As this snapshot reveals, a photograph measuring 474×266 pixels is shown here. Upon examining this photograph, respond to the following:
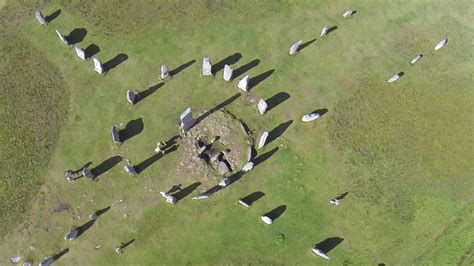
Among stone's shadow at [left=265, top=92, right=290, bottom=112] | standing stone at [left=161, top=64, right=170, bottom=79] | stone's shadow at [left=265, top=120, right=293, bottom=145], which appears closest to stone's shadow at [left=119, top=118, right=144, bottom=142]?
standing stone at [left=161, top=64, right=170, bottom=79]

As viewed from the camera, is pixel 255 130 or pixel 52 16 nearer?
pixel 255 130

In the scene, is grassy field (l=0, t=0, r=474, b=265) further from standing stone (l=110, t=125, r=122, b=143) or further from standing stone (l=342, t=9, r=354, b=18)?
standing stone (l=110, t=125, r=122, b=143)

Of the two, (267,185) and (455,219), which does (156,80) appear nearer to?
(267,185)

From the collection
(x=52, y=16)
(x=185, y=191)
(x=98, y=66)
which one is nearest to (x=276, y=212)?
(x=185, y=191)

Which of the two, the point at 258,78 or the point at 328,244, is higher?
the point at 258,78

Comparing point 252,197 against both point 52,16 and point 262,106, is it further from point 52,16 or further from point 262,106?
point 52,16
